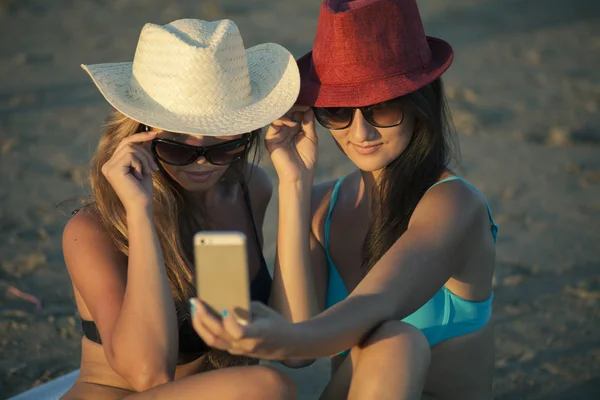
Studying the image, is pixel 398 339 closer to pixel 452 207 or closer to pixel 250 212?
pixel 452 207

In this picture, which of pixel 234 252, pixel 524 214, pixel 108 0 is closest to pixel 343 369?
pixel 234 252

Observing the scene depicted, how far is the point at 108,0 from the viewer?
38.4 feet

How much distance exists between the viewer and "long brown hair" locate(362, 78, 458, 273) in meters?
3.47

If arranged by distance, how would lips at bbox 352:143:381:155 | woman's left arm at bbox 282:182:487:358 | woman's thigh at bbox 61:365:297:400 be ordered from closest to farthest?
woman's left arm at bbox 282:182:487:358, woman's thigh at bbox 61:365:297:400, lips at bbox 352:143:381:155

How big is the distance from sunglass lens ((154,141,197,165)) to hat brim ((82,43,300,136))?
0.31ft

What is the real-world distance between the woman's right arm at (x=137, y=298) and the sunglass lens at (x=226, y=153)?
249 millimetres

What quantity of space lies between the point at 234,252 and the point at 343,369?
44.2 inches

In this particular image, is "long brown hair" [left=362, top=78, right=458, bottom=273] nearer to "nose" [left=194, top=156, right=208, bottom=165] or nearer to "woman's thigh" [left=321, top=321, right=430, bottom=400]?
"woman's thigh" [left=321, top=321, right=430, bottom=400]

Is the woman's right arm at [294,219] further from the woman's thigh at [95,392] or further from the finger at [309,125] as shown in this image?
the woman's thigh at [95,392]

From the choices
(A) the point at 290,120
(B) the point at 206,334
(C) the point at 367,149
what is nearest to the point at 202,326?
(B) the point at 206,334

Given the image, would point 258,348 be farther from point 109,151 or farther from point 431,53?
point 431,53

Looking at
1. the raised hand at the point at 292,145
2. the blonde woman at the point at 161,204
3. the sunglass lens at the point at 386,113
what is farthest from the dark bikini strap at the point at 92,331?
the sunglass lens at the point at 386,113

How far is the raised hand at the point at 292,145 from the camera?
3592mm

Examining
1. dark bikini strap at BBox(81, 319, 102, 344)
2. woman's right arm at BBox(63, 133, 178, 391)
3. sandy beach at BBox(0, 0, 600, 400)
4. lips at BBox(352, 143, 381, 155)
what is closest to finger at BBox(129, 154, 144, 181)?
woman's right arm at BBox(63, 133, 178, 391)
